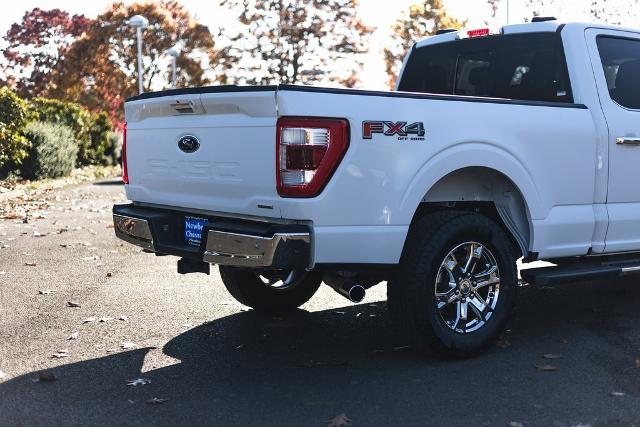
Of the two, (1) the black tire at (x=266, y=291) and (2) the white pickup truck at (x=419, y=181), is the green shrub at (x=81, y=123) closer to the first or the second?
(1) the black tire at (x=266, y=291)

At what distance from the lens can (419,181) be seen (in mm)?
4613

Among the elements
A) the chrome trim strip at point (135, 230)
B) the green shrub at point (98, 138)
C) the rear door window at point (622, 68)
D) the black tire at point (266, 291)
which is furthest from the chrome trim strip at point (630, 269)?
the green shrub at point (98, 138)

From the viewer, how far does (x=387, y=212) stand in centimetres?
454

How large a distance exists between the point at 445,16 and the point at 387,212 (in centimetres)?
4384

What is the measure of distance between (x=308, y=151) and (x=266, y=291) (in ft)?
7.34

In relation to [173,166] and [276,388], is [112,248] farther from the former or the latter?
[276,388]

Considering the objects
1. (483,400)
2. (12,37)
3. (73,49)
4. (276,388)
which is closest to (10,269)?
(276,388)

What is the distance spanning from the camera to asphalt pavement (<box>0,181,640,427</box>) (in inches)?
163

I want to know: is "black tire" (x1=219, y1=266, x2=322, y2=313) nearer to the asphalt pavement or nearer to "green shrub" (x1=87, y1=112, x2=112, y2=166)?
the asphalt pavement

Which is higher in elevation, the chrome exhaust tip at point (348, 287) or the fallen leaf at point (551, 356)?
the chrome exhaust tip at point (348, 287)

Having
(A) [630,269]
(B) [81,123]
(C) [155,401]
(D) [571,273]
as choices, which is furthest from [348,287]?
(B) [81,123]

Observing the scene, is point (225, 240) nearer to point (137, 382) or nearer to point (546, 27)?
point (137, 382)

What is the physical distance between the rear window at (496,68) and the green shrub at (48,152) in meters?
15.4

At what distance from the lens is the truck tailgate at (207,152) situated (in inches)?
174
